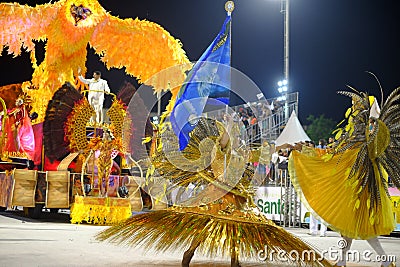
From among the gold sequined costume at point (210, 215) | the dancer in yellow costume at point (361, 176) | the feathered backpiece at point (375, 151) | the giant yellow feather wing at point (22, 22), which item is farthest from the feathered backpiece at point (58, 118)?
the feathered backpiece at point (375, 151)

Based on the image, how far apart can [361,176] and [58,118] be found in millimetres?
6980

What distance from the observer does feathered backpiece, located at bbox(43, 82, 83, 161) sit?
35.7 ft

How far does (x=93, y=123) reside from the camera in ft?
36.4

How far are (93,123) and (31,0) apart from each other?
5199 millimetres

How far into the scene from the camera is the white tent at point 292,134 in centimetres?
1645

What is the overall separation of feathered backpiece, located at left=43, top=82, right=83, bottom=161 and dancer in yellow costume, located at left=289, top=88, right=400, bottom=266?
635 cm

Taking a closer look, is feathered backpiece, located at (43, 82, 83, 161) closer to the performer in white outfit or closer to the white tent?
the performer in white outfit

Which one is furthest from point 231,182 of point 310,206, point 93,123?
point 93,123

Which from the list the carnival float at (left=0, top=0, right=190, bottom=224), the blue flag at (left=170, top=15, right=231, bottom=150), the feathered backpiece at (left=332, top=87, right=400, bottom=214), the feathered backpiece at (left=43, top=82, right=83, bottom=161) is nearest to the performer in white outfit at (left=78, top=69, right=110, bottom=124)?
the carnival float at (left=0, top=0, right=190, bottom=224)

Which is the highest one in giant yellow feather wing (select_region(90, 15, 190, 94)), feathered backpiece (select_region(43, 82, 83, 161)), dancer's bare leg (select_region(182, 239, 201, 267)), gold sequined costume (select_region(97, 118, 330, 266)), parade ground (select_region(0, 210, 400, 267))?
giant yellow feather wing (select_region(90, 15, 190, 94))

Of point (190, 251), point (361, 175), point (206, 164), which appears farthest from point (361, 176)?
point (190, 251)

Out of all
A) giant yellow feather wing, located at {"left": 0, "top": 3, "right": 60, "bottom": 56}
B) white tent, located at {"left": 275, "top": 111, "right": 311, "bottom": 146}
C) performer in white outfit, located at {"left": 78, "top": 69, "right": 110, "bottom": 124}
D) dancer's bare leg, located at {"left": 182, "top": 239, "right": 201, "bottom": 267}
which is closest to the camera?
dancer's bare leg, located at {"left": 182, "top": 239, "right": 201, "bottom": 267}

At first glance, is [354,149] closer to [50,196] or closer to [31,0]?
[50,196]

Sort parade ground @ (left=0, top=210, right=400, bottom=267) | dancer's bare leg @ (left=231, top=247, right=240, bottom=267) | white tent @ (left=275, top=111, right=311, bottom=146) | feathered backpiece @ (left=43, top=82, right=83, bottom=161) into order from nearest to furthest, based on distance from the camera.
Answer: dancer's bare leg @ (left=231, top=247, right=240, bottom=267) < parade ground @ (left=0, top=210, right=400, bottom=267) < feathered backpiece @ (left=43, top=82, right=83, bottom=161) < white tent @ (left=275, top=111, right=311, bottom=146)
